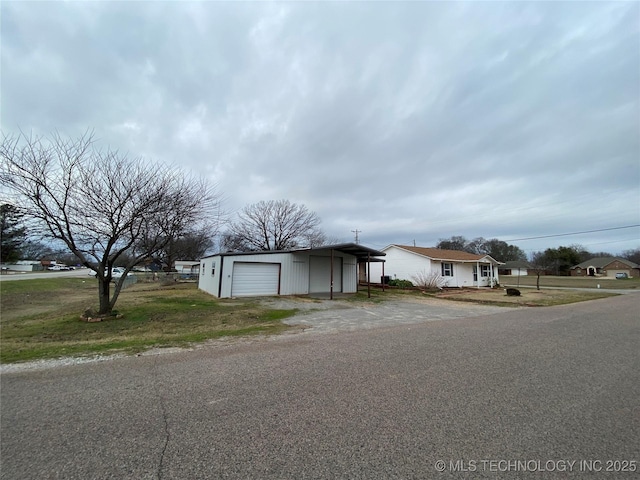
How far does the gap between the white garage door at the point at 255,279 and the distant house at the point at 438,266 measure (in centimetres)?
1040

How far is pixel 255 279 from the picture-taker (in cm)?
1634

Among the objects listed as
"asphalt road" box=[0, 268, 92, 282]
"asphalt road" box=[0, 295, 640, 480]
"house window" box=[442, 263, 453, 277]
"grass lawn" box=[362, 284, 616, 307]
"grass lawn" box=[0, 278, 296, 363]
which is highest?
"house window" box=[442, 263, 453, 277]

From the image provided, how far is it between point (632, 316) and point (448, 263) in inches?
591

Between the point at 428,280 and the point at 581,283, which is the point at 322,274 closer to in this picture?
the point at 428,280

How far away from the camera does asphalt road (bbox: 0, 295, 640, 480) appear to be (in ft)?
7.13

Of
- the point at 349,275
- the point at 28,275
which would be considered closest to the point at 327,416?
the point at 349,275

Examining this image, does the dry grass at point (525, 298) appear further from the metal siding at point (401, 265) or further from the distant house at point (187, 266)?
the distant house at point (187, 266)

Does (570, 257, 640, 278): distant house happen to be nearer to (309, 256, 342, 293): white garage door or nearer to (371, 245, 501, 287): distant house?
(371, 245, 501, 287): distant house

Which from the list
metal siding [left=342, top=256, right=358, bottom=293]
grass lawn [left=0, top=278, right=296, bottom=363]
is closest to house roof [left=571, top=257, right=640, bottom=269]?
metal siding [left=342, top=256, right=358, bottom=293]

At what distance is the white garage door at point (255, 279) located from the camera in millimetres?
15852

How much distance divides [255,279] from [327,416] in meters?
14.0

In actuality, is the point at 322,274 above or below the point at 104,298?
above

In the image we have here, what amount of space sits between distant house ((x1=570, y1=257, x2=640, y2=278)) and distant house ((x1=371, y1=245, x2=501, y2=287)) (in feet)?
151

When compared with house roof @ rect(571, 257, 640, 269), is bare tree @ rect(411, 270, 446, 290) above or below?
below
